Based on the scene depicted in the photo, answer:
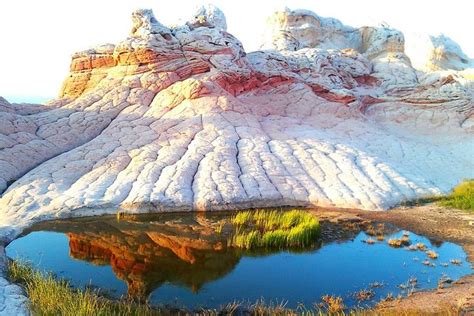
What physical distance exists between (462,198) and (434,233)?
4.18 metres

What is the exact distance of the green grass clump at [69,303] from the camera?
23.9 feet

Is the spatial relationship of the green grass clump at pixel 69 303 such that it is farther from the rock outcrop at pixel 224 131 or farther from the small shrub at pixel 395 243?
the small shrub at pixel 395 243

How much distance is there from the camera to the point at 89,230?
12852 millimetres

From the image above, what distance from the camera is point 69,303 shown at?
7.48m

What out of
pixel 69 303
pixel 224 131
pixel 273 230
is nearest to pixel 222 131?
pixel 224 131

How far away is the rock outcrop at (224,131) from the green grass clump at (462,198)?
0.58m

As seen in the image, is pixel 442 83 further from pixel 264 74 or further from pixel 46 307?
pixel 46 307

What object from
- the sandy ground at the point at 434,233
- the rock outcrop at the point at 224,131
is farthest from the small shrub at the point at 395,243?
the rock outcrop at the point at 224,131

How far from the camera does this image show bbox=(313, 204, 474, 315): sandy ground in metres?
8.01

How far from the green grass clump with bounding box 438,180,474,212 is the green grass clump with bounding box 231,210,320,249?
6.11 meters

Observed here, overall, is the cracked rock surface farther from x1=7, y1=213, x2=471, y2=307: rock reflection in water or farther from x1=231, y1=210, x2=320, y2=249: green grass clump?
x1=231, y1=210, x2=320, y2=249: green grass clump

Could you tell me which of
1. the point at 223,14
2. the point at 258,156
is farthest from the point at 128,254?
the point at 223,14

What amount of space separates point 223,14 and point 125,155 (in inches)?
625

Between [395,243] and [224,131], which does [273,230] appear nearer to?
[395,243]
